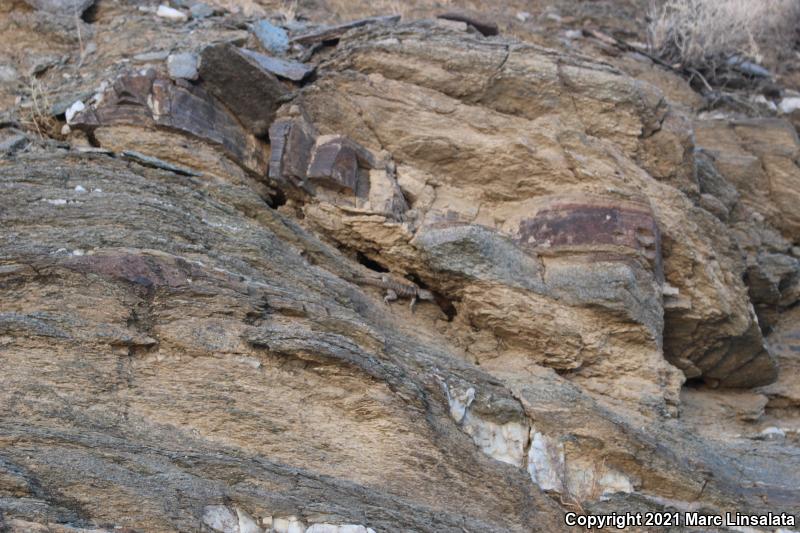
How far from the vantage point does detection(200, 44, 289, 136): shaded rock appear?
282 inches

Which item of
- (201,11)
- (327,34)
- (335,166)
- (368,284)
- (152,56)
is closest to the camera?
(368,284)

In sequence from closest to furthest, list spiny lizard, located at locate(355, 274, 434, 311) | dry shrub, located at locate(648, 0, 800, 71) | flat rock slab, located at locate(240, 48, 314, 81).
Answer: spiny lizard, located at locate(355, 274, 434, 311)
flat rock slab, located at locate(240, 48, 314, 81)
dry shrub, located at locate(648, 0, 800, 71)

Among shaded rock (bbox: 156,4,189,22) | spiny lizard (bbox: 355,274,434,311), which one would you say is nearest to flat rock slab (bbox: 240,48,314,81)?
shaded rock (bbox: 156,4,189,22)

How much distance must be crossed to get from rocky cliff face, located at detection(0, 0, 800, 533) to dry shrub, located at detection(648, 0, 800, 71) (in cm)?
189

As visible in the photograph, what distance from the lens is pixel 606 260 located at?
22.9 ft

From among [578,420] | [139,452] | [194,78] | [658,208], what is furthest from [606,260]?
[139,452]

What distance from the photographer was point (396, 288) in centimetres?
671

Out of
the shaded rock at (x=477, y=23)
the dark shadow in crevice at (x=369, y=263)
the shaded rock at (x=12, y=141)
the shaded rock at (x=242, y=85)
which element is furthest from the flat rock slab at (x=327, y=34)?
the shaded rock at (x=12, y=141)

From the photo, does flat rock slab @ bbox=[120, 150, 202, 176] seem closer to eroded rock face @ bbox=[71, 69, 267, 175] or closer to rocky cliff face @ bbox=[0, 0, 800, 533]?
rocky cliff face @ bbox=[0, 0, 800, 533]

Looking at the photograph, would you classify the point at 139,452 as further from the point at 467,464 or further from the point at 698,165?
the point at 698,165

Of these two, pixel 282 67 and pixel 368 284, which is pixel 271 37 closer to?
pixel 282 67

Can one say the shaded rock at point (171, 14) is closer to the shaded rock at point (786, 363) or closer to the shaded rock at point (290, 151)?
the shaded rock at point (290, 151)

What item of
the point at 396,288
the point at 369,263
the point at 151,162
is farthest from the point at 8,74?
the point at 396,288

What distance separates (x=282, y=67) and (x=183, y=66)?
85 centimetres
